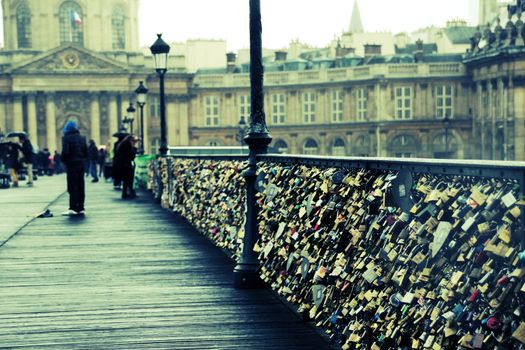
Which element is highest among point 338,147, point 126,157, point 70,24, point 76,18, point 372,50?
point 76,18

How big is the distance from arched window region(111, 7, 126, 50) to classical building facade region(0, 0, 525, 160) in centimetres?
10

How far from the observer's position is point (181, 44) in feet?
362

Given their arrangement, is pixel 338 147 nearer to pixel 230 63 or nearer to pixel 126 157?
pixel 230 63

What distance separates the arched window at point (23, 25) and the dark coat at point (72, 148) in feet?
264

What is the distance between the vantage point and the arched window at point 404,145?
8656 centimetres

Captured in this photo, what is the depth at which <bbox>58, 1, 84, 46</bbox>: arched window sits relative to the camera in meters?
98.6

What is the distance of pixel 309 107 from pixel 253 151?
8222cm

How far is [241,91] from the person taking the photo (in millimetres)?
94062

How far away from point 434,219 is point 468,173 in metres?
0.43

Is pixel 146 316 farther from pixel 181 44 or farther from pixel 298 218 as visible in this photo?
pixel 181 44

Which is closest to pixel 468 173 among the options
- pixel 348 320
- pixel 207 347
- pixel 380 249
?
pixel 380 249

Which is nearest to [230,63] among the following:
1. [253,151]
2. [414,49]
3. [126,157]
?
[414,49]

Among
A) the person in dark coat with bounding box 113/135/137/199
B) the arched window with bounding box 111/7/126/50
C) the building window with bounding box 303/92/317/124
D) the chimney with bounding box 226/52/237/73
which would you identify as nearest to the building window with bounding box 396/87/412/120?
the building window with bounding box 303/92/317/124

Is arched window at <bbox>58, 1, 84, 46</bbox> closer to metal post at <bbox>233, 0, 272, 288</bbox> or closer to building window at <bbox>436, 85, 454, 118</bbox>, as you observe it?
building window at <bbox>436, 85, 454, 118</bbox>
